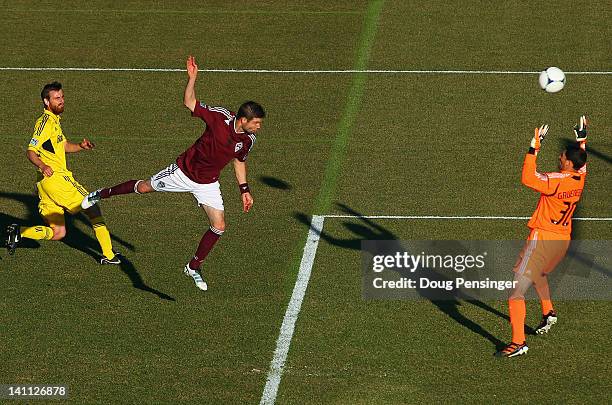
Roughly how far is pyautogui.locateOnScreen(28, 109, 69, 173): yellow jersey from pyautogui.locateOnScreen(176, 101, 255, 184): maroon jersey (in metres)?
1.98

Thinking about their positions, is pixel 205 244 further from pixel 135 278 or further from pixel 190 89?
pixel 190 89

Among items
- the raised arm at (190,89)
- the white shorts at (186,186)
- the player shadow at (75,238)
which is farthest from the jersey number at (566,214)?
the player shadow at (75,238)

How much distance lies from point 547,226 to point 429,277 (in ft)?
8.61

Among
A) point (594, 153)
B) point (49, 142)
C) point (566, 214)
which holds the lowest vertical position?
point (566, 214)

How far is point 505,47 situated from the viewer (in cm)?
2595

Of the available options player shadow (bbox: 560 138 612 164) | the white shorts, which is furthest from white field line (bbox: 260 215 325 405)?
player shadow (bbox: 560 138 612 164)

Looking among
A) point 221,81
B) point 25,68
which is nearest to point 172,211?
point 221,81

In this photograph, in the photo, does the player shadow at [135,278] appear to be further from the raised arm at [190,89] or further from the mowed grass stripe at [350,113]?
the mowed grass stripe at [350,113]

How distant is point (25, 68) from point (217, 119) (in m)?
11.4

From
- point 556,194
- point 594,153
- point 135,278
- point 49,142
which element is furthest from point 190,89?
point 594,153

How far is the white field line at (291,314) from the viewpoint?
44.3ft

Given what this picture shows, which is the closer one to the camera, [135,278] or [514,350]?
[514,350]

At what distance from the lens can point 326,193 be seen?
63.8 feet

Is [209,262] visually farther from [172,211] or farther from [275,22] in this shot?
[275,22]
